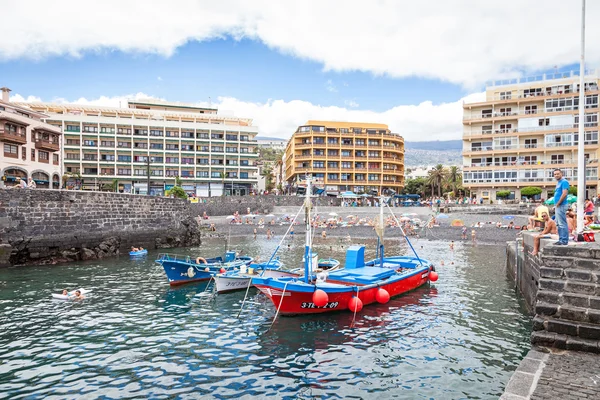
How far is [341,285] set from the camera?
1822 cm

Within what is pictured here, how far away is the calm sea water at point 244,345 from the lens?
Result: 1073 centimetres

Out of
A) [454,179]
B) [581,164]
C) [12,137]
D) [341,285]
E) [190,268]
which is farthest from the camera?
[454,179]

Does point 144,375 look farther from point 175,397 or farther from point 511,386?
point 511,386

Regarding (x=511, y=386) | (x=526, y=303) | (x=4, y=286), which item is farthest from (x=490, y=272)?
(x=4, y=286)

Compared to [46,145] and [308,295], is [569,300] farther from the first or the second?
[46,145]

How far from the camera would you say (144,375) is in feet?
Result: 37.2

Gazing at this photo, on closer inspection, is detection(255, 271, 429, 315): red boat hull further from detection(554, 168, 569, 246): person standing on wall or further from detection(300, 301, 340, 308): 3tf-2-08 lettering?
detection(554, 168, 569, 246): person standing on wall

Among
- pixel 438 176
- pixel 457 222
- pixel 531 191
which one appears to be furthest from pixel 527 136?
pixel 438 176

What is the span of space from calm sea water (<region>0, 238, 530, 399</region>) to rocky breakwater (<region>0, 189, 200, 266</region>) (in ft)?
21.9

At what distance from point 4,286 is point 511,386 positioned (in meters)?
23.8

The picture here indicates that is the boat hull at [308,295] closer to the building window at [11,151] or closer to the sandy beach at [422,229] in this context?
the sandy beach at [422,229]

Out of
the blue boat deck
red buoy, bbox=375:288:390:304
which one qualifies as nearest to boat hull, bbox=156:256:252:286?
the blue boat deck

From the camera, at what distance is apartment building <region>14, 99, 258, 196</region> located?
8206cm

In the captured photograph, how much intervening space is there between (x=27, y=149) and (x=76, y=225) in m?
24.4
